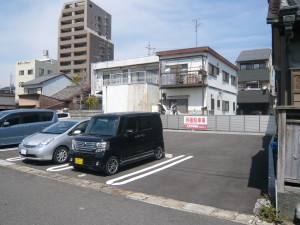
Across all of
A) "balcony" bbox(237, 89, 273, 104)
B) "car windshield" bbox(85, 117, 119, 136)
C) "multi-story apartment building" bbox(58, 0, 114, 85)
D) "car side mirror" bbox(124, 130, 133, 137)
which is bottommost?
"car side mirror" bbox(124, 130, 133, 137)

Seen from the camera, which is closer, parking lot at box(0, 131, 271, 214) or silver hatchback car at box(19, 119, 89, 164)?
parking lot at box(0, 131, 271, 214)

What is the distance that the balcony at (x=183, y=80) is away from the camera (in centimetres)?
2105

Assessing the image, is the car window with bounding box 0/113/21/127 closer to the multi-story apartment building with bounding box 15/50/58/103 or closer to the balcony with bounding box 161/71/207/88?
the balcony with bounding box 161/71/207/88

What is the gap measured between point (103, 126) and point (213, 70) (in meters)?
17.5

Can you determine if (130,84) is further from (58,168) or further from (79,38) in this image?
(79,38)

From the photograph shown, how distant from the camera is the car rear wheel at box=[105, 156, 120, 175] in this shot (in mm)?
7084

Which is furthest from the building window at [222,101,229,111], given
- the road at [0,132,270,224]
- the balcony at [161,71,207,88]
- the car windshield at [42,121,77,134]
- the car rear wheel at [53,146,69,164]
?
the car rear wheel at [53,146,69,164]

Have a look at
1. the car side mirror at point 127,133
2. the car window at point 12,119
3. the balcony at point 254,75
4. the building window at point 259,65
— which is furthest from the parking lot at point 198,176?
the building window at point 259,65

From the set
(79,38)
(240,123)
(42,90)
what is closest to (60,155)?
(240,123)

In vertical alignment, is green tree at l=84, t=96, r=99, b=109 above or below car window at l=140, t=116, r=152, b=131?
above

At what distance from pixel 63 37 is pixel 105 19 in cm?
1348

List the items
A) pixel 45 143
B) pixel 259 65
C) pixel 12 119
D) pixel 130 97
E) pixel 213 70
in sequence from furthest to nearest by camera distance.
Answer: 1. pixel 259 65
2. pixel 130 97
3. pixel 213 70
4. pixel 12 119
5. pixel 45 143

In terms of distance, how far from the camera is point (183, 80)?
21641 millimetres

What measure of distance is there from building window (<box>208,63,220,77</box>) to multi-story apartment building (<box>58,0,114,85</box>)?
44443 millimetres
